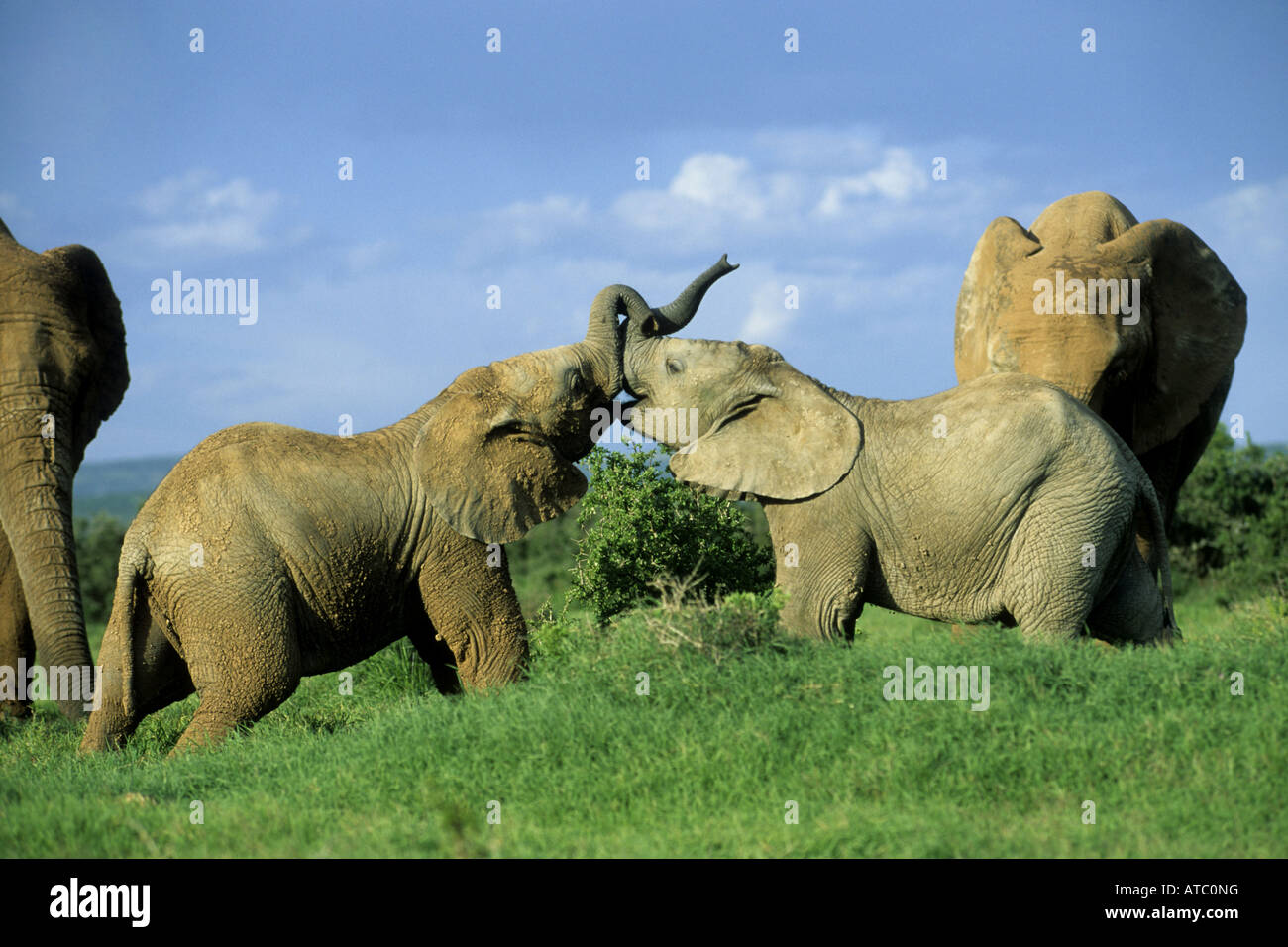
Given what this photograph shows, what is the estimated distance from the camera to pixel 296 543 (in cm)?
792

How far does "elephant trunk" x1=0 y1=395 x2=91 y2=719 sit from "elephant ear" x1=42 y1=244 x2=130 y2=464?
742mm

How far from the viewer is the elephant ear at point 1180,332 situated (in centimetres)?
1155

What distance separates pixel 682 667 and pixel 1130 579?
122 inches

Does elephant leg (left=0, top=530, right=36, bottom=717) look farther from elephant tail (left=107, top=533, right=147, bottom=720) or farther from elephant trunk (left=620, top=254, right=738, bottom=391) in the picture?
elephant trunk (left=620, top=254, right=738, bottom=391)

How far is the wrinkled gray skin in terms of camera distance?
7.85 metres

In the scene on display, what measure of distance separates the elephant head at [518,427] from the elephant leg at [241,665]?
3.84 ft

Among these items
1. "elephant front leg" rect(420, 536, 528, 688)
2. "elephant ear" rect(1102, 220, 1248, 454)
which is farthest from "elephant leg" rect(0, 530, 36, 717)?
"elephant ear" rect(1102, 220, 1248, 454)

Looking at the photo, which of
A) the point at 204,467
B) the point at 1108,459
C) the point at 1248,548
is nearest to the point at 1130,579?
the point at 1108,459

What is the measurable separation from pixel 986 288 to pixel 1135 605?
3.82 metres

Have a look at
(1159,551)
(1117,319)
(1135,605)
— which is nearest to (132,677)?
(1135,605)

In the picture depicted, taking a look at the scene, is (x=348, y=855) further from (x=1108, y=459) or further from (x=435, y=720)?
(x=1108, y=459)

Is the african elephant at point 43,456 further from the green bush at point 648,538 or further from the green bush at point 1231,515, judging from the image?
the green bush at point 1231,515
